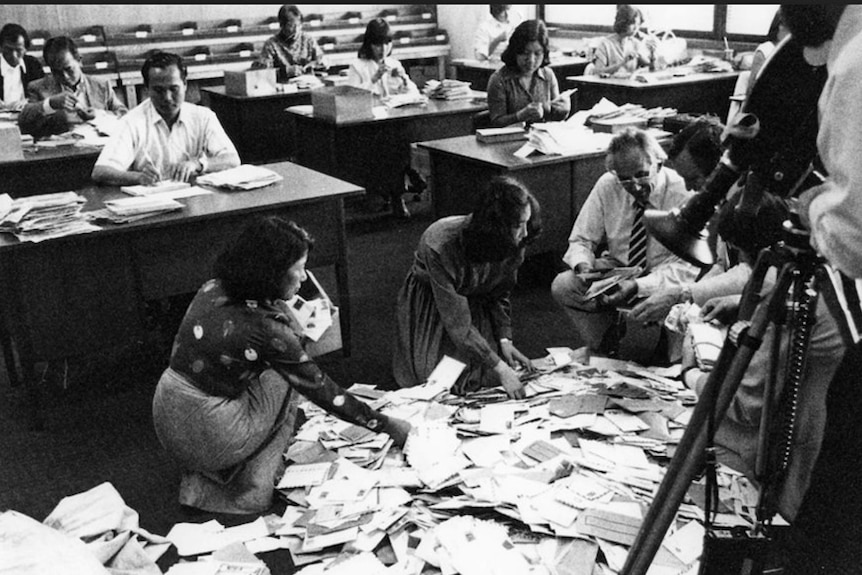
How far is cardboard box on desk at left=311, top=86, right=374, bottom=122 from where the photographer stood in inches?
219

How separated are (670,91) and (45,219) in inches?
202

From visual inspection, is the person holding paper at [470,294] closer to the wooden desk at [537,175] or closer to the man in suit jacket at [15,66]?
the wooden desk at [537,175]

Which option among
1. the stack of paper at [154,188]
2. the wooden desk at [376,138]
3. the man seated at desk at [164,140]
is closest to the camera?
the stack of paper at [154,188]

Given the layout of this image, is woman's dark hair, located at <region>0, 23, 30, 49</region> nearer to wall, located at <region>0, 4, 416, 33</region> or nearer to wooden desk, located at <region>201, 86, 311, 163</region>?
wooden desk, located at <region>201, 86, 311, 163</region>

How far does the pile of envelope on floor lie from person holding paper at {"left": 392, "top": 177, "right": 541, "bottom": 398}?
130 millimetres

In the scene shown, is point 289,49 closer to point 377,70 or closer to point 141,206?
point 377,70

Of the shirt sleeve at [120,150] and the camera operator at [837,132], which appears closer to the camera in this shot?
the camera operator at [837,132]

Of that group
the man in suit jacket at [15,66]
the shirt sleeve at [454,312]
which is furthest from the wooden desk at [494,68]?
the shirt sleeve at [454,312]

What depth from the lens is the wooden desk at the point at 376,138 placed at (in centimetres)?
579

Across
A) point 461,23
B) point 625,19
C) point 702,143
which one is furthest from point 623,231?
point 461,23

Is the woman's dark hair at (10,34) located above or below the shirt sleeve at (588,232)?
above

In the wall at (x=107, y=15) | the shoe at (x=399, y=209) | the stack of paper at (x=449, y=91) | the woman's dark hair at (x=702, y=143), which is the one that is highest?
the wall at (x=107, y=15)

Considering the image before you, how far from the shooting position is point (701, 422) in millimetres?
1339

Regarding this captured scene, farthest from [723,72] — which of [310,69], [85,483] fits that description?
[85,483]
